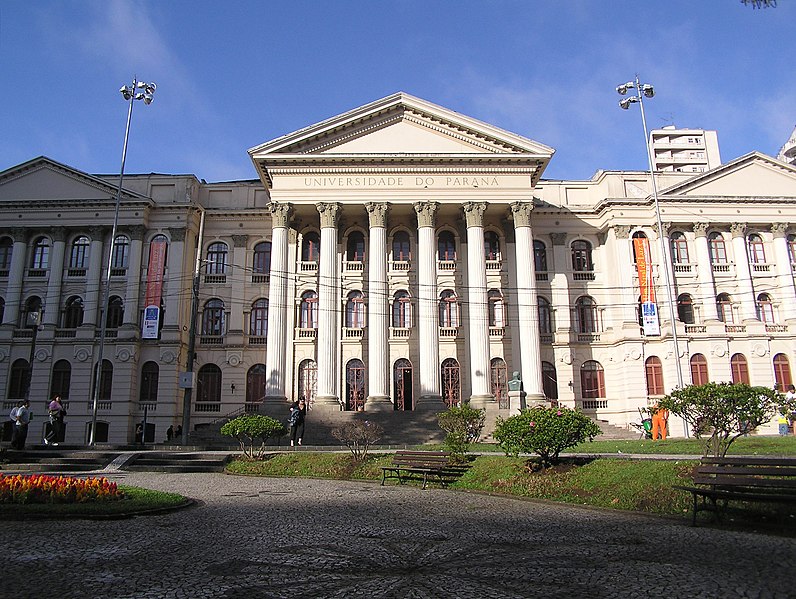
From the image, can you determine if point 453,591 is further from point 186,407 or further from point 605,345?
point 605,345

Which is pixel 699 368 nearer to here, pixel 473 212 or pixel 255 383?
pixel 473 212

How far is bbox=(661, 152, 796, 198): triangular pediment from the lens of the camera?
40.8m

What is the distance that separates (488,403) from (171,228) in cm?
2266

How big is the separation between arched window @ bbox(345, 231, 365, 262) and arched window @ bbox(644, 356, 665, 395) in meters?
18.7

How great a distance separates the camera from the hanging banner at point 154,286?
3794 centimetres

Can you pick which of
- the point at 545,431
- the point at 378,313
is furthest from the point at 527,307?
the point at 545,431

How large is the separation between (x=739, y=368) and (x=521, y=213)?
1643cm

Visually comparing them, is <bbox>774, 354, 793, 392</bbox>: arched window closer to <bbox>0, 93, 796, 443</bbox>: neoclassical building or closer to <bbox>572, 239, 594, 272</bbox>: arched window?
<bbox>0, 93, 796, 443</bbox>: neoclassical building

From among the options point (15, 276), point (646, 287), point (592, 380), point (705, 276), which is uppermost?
point (15, 276)

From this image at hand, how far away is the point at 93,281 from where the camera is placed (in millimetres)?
39188

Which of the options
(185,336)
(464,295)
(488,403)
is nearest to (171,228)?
(185,336)

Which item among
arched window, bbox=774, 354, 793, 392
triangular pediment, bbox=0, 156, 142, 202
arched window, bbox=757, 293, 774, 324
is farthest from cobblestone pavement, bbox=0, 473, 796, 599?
arched window, bbox=757, 293, 774, 324

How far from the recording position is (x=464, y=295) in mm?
37844

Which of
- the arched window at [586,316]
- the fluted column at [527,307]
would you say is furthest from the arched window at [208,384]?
the arched window at [586,316]
